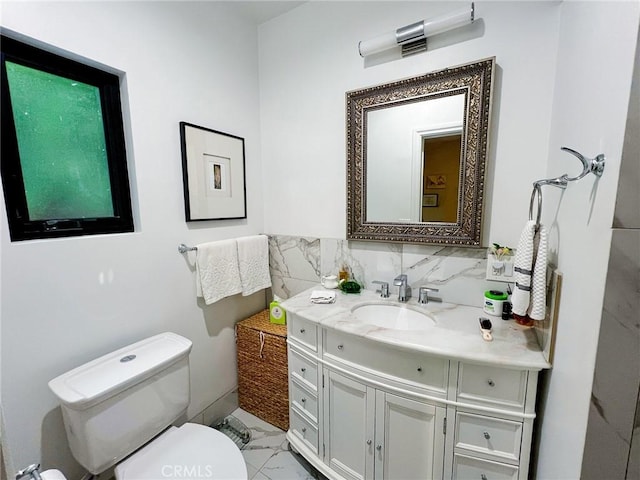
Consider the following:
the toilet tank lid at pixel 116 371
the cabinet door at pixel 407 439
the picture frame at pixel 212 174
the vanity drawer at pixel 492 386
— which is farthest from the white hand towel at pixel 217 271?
the vanity drawer at pixel 492 386

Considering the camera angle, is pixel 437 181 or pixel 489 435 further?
pixel 437 181

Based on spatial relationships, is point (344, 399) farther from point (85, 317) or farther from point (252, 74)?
point (252, 74)

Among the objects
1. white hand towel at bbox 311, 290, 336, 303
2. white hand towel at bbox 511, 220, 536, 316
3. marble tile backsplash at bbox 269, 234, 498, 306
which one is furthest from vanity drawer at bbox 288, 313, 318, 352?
white hand towel at bbox 511, 220, 536, 316

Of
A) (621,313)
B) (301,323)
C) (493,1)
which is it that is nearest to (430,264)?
(301,323)

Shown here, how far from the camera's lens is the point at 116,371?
1.10 metres

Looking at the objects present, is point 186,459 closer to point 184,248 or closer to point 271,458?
point 271,458

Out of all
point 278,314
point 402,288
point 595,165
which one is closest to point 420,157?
point 402,288

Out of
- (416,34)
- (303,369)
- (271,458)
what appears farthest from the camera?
(271,458)

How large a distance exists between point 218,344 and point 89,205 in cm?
106

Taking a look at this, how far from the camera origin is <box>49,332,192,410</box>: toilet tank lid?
3.20ft

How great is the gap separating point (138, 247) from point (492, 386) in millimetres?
1591

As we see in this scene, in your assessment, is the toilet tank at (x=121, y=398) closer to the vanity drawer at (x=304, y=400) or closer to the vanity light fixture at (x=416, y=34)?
the vanity drawer at (x=304, y=400)

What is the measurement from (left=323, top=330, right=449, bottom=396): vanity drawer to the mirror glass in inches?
24.0

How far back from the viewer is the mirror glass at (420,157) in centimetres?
127
